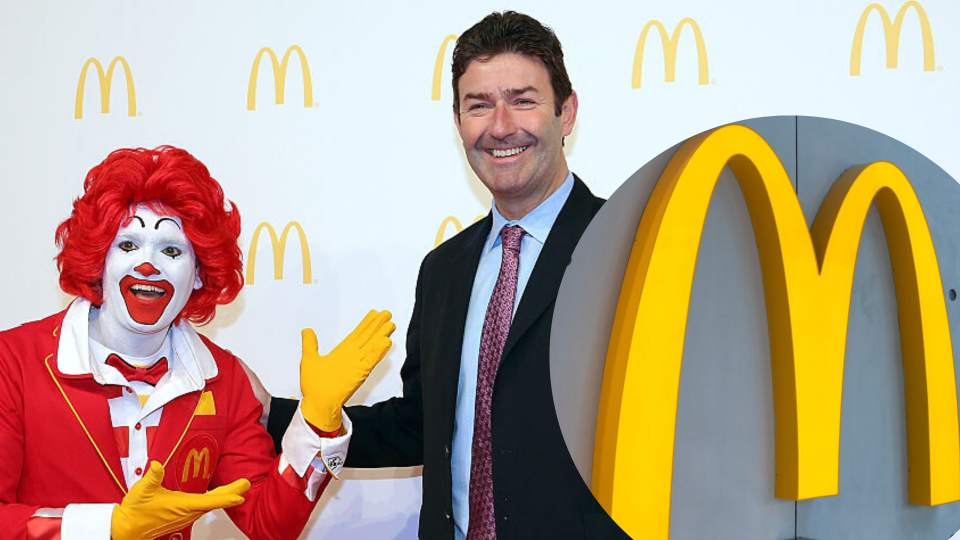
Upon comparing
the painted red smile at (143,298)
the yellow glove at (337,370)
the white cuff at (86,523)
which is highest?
the painted red smile at (143,298)

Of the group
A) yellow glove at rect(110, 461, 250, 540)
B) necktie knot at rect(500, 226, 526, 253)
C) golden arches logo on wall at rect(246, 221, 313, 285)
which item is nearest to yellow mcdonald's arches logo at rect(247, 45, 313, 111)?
golden arches logo on wall at rect(246, 221, 313, 285)

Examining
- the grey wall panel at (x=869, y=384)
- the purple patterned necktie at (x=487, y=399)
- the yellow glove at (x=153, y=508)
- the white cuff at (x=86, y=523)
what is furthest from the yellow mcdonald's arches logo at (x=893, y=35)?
the white cuff at (x=86, y=523)

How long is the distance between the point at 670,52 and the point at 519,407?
0.83m

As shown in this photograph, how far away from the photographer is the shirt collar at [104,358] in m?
1.41

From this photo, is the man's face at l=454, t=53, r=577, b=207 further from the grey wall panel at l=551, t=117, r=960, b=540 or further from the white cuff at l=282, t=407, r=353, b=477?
the white cuff at l=282, t=407, r=353, b=477

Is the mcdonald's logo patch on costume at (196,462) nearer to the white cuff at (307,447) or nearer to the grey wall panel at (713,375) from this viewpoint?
the white cuff at (307,447)

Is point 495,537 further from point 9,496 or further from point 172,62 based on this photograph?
point 172,62

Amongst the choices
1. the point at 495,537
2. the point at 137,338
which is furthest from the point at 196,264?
the point at 495,537

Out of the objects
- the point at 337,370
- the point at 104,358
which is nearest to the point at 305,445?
the point at 337,370

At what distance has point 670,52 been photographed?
1807 millimetres

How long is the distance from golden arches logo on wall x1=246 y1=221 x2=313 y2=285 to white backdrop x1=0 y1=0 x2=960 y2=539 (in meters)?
0.01

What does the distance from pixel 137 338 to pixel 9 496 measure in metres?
0.29

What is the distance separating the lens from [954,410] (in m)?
1.35

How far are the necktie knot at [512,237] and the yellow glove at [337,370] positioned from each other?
245mm
